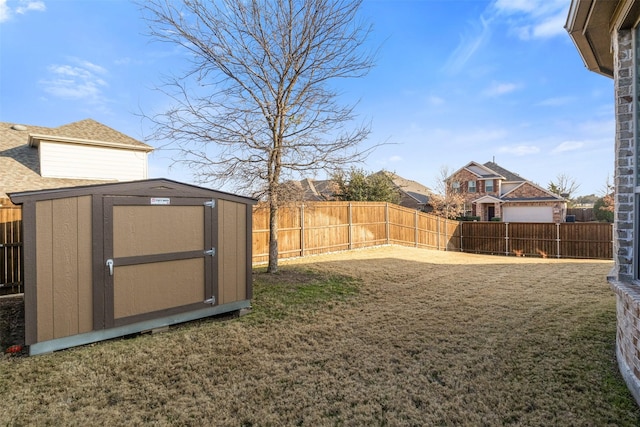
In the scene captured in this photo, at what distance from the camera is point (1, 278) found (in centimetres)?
→ 672

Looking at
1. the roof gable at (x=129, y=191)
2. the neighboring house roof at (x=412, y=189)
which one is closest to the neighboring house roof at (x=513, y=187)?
the neighboring house roof at (x=412, y=189)

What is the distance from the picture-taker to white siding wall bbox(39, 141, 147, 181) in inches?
449

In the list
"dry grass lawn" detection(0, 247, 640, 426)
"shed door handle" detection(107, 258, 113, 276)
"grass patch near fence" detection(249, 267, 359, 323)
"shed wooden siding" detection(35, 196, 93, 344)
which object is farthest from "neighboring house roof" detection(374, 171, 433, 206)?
"shed wooden siding" detection(35, 196, 93, 344)

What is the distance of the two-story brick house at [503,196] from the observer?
2564 cm

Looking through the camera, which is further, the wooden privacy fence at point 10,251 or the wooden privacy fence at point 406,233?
the wooden privacy fence at point 406,233

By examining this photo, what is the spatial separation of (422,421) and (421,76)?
36.9 feet

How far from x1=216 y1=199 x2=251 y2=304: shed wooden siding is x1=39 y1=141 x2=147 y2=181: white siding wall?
10.1 metres

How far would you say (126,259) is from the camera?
4.12 metres

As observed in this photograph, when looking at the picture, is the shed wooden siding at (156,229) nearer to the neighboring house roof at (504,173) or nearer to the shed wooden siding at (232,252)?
the shed wooden siding at (232,252)

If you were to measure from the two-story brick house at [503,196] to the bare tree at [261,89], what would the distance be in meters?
24.3

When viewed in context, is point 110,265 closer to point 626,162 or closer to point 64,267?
point 64,267

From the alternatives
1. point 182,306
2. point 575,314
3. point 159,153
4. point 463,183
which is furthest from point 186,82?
point 463,183

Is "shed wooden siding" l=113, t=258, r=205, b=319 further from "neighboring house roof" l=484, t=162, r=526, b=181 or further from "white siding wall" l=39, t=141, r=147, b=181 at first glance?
"neighboring house roof" l=484, t=162, r=526, b=181

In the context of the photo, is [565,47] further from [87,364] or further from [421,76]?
[87,364]
